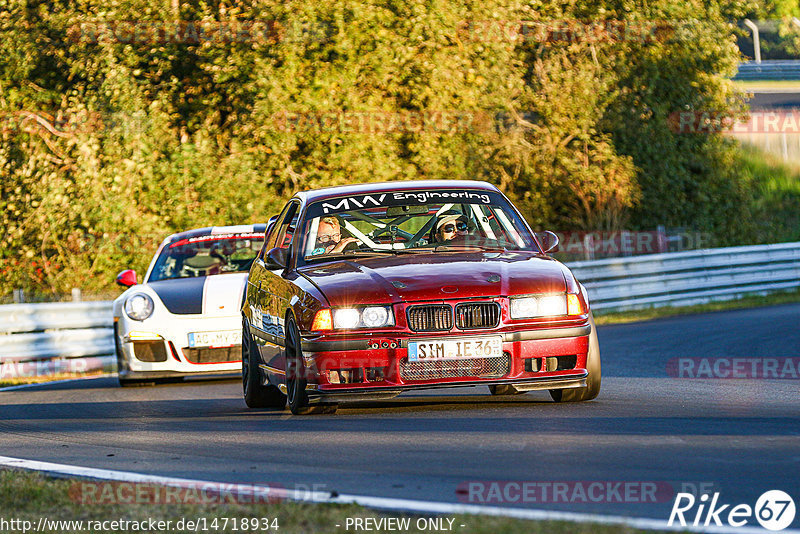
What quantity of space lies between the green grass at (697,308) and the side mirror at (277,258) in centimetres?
1193

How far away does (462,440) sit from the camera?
740cm

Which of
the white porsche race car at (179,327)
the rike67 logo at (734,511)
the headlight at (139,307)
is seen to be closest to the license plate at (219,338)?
the white porsche race car at (179,327)

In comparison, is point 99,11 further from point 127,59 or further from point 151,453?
point 151,453

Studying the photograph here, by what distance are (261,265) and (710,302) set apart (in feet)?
50.6

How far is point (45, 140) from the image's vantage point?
24000 mm

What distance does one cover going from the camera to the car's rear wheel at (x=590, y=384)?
28.6 feet

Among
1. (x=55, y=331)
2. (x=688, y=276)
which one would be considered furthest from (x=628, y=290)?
(x=55, y=331)

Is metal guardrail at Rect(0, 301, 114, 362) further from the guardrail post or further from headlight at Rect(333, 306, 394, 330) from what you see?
the guardrail post

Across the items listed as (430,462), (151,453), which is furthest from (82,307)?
(430,462)

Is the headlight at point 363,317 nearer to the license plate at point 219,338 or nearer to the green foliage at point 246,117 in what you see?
the license plate at point 219,338

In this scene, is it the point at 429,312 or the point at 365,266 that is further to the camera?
the point at 365,266

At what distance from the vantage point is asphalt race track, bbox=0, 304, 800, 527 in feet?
19.9

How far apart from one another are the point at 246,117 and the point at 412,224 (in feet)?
47.8

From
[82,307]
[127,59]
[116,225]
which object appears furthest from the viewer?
[127,59]
